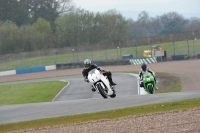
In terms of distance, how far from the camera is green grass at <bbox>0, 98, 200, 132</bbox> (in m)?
12.4

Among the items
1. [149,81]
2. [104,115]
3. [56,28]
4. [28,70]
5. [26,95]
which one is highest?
[56,28]

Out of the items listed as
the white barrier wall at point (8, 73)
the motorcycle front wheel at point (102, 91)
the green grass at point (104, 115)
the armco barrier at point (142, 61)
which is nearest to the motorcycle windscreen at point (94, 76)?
the motorcycle front wheel at point (102, 91)

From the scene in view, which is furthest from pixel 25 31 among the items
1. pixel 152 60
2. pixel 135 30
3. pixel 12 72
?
pixel 135 30

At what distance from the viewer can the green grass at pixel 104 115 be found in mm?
12418

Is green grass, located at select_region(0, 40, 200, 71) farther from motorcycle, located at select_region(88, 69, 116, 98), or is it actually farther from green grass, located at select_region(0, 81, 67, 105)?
motorcycle, located at select_region(88, 69, 116, 98)

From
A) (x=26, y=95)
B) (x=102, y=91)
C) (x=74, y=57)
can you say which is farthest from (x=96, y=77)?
(x=74, y=57)

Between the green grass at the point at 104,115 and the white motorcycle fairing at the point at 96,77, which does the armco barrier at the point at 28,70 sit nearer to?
the white motorcycle fairing at the point at 96,77

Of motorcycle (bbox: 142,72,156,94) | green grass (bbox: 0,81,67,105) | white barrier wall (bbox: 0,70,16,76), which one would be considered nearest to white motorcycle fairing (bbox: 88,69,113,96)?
motorcycle (bbox: 142,72,156,94)

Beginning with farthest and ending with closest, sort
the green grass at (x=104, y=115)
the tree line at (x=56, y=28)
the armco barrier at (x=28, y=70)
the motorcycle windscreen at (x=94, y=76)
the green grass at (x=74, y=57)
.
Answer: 1. the tree line at (x=56, y=28)
2. the green grass at (x=74, y=57)
3. the armco barrier at (x=28, y=70)
4. the motorcycle windscreen at (x=94, y=76)
5. the green grass at (x=104, y=115)

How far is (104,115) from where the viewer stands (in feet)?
42.4

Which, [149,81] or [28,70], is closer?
[149,81]

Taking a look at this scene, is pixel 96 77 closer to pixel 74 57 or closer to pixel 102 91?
pixel 102 91

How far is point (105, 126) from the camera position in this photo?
10.9 m

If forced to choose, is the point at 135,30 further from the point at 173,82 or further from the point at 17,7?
the point at 173,82
